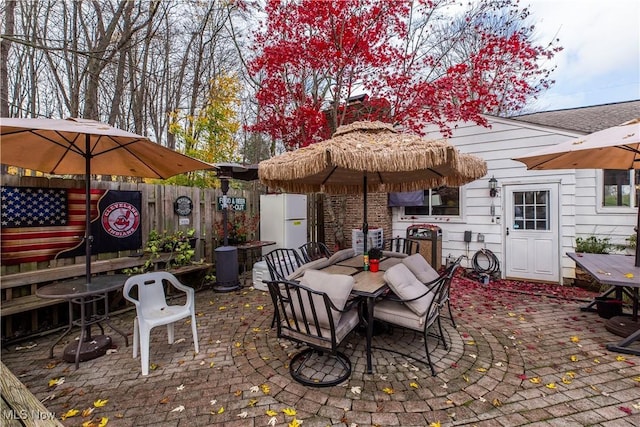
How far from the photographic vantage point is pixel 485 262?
5.92 metres

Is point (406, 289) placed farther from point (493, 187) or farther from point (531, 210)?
point (531, 210)

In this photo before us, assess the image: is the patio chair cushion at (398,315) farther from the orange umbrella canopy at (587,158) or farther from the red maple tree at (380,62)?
the red maple tree at (380,62)

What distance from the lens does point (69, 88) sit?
7.76 meters

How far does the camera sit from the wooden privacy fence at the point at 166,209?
3477mm

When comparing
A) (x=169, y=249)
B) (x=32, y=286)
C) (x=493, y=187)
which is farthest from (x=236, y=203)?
(x=493, y=187)

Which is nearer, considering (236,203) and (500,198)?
(500,198)

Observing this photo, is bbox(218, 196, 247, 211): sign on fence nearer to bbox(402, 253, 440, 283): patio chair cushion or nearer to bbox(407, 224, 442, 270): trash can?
bbox(407, 224, 442, 270): trash can

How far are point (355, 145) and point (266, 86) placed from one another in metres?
4.15

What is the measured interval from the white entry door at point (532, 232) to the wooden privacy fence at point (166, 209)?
556cm

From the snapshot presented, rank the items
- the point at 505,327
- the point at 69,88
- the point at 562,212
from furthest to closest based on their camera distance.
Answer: the point at 69,88 → the point at 562,212 → the point at 505,327

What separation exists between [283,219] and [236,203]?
3.52ft

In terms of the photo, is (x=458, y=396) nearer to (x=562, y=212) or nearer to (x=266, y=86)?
(x=562, y=212)

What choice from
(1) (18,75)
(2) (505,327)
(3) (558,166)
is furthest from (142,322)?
(1) (18,75)

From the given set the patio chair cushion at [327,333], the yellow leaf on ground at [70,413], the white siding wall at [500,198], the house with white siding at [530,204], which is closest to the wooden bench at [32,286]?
the yellow leaf on ground at [70,413]
